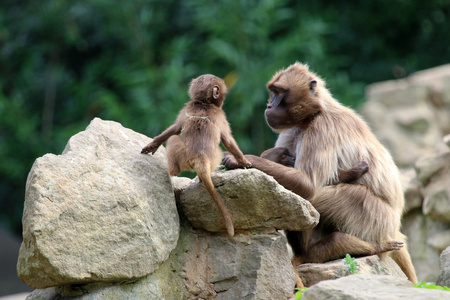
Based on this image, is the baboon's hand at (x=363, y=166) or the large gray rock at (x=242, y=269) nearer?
the large gray rock at (x=242, y=269)

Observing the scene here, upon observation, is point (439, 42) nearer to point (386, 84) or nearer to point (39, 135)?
point (386, 84)

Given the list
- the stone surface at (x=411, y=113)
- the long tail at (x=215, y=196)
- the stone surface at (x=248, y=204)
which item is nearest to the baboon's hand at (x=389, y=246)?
the stone surface at (x=248, y=204)

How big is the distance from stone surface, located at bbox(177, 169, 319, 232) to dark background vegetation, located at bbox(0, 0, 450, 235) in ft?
24.7

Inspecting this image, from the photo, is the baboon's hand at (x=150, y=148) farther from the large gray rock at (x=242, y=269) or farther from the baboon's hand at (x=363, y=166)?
the baboon's hand at (x=363, y=166)

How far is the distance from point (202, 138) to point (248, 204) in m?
0.49

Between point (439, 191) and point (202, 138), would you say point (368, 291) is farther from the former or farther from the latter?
point (439, 191)

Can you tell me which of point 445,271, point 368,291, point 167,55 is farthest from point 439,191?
point 167,55

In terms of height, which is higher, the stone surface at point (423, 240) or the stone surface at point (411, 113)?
the stone surface at point (411, 113)

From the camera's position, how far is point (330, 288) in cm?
305

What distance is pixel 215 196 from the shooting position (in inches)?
144

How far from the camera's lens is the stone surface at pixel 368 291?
2.98m

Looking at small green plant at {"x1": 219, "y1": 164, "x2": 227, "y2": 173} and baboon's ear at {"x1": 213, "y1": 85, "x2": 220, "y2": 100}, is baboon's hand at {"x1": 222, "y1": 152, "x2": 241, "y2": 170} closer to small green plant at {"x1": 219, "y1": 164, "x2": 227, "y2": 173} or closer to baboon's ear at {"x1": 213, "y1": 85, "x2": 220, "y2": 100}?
small green plant at {"x1": 219, "y1": 164, "x2": 227, "y2": 173}

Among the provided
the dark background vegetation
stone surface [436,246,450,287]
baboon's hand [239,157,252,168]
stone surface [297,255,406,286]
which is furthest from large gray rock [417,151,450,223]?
the dark background vegetation

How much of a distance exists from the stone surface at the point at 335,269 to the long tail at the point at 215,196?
2.62 ft
